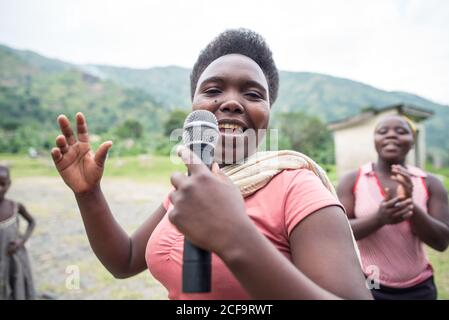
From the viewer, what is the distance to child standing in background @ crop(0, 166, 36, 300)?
471 centimetres

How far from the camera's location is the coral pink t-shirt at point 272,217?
1.10 m

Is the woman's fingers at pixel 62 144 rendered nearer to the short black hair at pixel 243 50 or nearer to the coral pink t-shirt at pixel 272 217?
the coral pink t-shirt at pixel 272 217

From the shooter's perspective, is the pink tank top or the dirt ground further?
the dirt ground

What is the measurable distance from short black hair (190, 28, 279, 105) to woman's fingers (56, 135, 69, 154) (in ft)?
2.74

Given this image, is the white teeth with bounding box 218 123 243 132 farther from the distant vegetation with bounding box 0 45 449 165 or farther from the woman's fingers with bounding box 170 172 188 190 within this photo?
the distant vegetation with bounding box 0 45 449 165

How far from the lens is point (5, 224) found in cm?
488

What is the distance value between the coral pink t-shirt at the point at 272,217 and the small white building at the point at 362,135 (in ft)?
43.4

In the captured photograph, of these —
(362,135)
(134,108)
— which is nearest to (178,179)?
(362,135)

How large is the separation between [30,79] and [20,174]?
92522 mm

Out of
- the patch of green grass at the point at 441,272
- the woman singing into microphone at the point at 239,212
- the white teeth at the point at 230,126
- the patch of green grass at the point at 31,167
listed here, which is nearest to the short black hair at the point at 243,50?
the woman singing into microphone at the point at 239,212

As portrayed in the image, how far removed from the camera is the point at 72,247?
27.3ft

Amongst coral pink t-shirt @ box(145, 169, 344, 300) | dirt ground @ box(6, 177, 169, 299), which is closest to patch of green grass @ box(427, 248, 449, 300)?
dirt ground @ box(6, 177, 169, 299)
